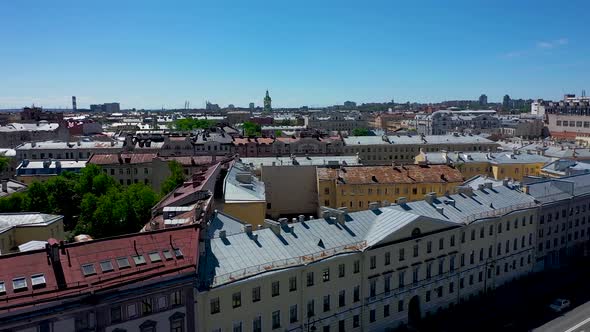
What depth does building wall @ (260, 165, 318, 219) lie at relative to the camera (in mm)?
82000

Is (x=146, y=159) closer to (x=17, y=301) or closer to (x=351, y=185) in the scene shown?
(x=351, y=185)

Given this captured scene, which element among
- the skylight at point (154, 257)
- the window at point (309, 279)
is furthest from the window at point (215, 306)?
the window at point (309, 279)

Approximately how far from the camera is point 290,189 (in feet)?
272

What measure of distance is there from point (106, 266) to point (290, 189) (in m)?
52.8

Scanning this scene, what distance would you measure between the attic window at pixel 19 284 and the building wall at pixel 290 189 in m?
54.4

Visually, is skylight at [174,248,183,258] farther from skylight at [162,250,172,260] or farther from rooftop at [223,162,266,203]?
rooftop at [223,162,266,203]

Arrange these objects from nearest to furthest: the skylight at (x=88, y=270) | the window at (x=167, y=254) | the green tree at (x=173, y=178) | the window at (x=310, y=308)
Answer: the skylight at (x=88, y=270) → the window at (x=167, y=254) → the window at (x=310, y=308) → the green tree at (x=173, y=178)

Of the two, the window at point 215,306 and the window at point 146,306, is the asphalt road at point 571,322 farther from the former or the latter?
the window at point 146,306

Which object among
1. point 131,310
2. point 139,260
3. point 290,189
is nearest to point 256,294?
point 139,260

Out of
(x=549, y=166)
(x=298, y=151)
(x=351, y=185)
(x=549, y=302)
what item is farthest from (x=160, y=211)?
(x=298, y=151)

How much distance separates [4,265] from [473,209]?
44343mm

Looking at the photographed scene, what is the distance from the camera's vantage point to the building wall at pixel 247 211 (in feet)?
187

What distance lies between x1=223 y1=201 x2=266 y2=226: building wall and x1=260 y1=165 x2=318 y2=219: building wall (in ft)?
78.5

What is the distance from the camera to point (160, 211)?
5512 cm
